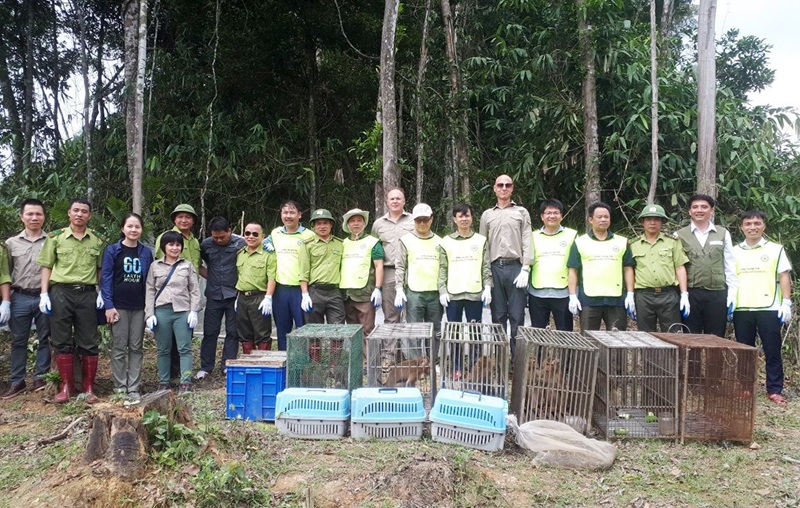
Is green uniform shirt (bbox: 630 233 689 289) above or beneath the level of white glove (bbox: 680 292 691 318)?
above

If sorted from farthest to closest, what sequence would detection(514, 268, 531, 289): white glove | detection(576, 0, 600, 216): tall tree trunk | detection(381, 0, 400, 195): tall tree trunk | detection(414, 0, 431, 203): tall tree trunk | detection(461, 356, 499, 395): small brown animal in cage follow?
detection(414, 0, 431, 203): tall tree trunk → detection(576, 0, 600, 216): tall tree trunk → detection(381, 0, 400, 195): tall tree trunk → detection(514, 268, 531, 289): white glove → detection(461, 356, 499, 395): small brown animal in cage

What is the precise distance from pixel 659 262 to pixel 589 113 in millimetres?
3116

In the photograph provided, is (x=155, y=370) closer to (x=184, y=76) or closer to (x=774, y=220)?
(x=184, y=76)

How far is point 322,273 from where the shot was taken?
5043mm

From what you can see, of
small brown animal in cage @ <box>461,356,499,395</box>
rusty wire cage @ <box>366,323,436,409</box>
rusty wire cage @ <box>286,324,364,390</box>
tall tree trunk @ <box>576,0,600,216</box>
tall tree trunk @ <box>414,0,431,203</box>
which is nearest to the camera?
small brown animal in cage @ <box>461,356,499,395</box>

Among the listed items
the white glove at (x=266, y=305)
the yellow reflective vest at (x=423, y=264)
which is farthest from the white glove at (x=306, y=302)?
the yellow reflective vest at (x=423, y=264)

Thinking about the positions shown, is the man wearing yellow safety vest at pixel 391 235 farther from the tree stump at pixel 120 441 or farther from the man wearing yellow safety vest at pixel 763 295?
the man wearing yellow safety vest at pixel 763 295

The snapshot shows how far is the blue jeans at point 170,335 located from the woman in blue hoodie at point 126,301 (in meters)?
0.15

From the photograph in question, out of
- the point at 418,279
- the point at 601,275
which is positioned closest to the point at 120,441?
the point at 418,279

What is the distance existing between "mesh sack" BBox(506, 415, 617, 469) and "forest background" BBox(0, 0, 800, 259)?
373 cm

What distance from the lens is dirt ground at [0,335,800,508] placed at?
8.91 ft

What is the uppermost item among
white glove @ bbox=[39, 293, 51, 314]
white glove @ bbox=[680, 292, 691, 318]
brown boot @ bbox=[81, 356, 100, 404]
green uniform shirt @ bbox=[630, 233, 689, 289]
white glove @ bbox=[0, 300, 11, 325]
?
green uniform shirt @ bbox=[630, 233, 689, 289]

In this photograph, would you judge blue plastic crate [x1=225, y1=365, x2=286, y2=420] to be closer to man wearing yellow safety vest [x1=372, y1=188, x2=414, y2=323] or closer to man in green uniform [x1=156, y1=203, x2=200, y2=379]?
man in green uniform [x1=156, y1=203, x2=200, y2=379]

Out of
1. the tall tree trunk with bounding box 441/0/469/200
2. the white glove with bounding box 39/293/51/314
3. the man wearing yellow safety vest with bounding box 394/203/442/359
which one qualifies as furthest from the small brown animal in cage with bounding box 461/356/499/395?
the tall tree trunk with bounding box 441/0/469/200
